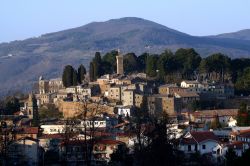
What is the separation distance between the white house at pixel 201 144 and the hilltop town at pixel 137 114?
4cm

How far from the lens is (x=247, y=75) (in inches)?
2079

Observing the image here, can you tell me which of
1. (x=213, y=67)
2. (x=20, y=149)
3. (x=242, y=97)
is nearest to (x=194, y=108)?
(x=242, y=97)

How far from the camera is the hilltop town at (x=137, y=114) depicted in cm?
3086

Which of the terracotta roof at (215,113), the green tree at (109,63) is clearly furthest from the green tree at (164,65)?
the terracotta roof at (215,113)

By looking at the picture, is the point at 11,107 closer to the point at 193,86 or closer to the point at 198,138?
the point at 193,86

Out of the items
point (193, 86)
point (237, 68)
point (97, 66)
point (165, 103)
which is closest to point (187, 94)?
point (165, 103)

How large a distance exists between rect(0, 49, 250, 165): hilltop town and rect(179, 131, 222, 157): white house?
4 centimetres

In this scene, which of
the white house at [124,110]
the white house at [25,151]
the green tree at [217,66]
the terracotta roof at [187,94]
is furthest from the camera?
the green tree at [217,66]

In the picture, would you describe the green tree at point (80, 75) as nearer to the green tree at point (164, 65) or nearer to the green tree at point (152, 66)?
the green tree at point (152, 66)

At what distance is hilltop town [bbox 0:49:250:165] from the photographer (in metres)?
30.9

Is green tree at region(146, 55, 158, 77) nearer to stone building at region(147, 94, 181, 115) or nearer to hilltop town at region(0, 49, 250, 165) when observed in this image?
hilltop town at region(0, 49, 250, 165)

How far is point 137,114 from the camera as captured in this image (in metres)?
42.1

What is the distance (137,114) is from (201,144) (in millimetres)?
8466

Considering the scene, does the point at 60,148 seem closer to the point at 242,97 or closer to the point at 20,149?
the point at 20,149
